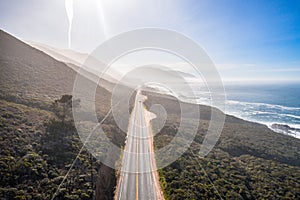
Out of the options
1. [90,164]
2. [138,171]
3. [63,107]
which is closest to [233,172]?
[138,171]

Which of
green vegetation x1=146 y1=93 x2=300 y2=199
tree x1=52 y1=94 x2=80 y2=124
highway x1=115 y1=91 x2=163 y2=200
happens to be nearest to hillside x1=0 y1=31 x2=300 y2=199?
green vegetation x1=146 y1=93 x2=300 y2=199

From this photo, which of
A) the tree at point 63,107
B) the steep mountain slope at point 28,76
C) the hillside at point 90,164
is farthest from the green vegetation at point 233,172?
the steep mountain slope at point 28,76

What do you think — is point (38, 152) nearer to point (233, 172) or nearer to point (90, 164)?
point (90, 164)

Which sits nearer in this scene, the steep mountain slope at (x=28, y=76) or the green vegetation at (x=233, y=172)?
the green vegetation at (x=233, y=172)

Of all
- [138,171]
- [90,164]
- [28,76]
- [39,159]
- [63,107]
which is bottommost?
[138,171]

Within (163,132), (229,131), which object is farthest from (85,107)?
(229,131)

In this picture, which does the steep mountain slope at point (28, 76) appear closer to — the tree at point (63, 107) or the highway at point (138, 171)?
the tree at point (63, 107)

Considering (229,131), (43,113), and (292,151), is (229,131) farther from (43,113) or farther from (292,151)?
(43,113)

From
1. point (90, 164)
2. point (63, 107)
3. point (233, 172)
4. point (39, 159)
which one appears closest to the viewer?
point (39, 159)
